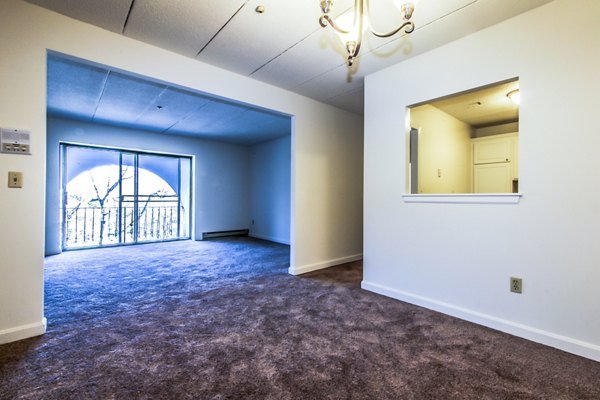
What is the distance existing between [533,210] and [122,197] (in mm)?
6674

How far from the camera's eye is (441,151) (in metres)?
4.38

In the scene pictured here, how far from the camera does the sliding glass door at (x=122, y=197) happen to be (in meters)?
5.46

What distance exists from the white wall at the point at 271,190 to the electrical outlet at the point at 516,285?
450cm

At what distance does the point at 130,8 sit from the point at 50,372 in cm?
249

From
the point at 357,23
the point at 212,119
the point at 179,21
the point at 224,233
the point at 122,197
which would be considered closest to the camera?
the point at 357,23

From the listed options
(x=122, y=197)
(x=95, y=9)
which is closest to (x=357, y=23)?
(x=95, y=9)

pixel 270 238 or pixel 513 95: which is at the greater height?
pixel 513 95

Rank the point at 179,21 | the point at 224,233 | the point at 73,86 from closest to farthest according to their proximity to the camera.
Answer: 1. the point at 179,21
2. the point at 73,86
3. the point at 224,233

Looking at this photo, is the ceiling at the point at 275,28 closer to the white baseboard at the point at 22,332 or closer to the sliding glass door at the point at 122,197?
the white baseboard at the point at 22,332

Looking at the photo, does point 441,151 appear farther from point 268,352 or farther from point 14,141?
point 14,141

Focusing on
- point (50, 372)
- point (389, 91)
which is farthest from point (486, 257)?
point (50, 372)

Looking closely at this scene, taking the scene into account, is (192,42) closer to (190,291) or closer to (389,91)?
(389,91)

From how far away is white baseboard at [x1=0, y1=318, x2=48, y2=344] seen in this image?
194cm

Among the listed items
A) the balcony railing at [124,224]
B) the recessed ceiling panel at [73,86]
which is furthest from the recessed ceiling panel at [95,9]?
the balcony railing at [124,224]
